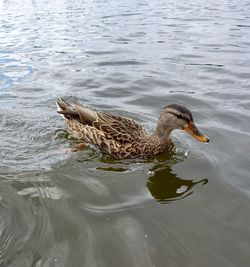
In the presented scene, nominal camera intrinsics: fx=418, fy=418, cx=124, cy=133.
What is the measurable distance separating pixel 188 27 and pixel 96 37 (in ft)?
12.2

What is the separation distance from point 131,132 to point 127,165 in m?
0.64

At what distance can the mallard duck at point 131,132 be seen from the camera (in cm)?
651

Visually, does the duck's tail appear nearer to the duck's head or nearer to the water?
the water

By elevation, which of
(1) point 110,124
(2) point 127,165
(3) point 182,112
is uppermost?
(3) point 182,112

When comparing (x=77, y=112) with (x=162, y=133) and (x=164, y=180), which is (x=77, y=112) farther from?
(x=164, y=180)

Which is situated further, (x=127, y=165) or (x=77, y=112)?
(x=77, y=112)

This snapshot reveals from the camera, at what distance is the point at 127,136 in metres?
6.68

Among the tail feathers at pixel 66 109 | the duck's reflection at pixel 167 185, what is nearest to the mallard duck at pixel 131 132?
the tail feathers at pixel 66 109

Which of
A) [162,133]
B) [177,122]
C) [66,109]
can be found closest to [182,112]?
[177,122]

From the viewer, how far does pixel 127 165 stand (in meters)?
6.39

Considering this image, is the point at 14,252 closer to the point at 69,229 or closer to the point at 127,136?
the point at 69,229

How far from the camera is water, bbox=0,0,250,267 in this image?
452cm

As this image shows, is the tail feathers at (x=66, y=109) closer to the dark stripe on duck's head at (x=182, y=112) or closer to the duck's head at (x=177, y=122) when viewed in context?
the duck's head at (x=177, y=122)

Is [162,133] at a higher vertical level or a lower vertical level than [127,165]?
higher
